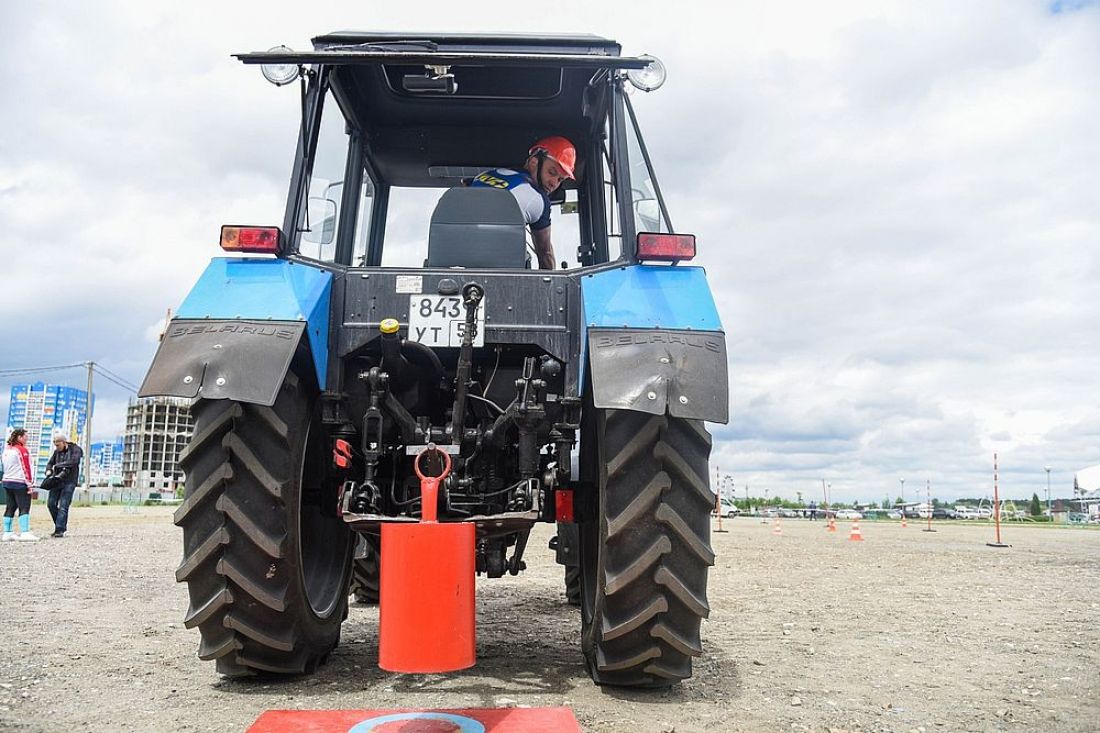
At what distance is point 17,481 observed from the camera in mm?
13195

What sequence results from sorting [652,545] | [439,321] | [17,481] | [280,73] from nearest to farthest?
[652,545], [439,321], [280,73], [17,481]

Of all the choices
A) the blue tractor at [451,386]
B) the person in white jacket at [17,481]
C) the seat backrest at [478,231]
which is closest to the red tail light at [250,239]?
the blue tractor at [451,386]

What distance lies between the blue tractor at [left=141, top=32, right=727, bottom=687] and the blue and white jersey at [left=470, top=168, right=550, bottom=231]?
1.24 ft

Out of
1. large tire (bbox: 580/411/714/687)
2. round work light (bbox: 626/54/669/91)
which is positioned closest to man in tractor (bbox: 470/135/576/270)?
round work light (bbox: 626/54/669/91)

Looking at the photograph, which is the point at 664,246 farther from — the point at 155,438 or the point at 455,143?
the point at 155,438

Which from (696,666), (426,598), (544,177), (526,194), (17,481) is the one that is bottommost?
(696,666)

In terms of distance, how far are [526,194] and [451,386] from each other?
1.49 metres

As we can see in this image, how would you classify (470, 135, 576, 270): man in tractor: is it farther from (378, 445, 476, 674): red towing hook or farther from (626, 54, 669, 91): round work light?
(378, 445, 476, 674): red towing hook

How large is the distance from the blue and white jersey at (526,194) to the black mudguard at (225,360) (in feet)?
6.38

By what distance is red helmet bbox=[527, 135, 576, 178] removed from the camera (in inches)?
213

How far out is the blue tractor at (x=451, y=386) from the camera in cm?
364

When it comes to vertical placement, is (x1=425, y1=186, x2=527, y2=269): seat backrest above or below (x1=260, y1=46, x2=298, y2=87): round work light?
below

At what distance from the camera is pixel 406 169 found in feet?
19.4

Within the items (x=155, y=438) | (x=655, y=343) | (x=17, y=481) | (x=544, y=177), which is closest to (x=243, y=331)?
(x=655, y=343)
